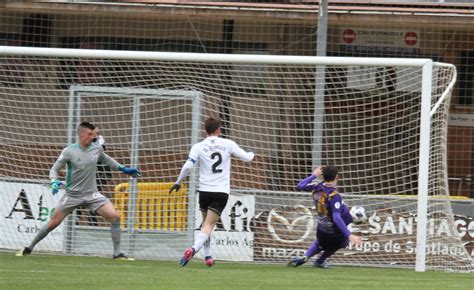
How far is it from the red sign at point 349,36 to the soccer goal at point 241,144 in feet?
12.3

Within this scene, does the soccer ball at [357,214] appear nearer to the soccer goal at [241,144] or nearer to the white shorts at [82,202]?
the soccer goal at [241,144]

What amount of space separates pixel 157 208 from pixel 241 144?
1898 mm

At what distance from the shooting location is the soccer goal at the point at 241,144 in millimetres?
17422

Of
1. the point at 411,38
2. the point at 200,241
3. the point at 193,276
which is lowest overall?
the point at 193,276

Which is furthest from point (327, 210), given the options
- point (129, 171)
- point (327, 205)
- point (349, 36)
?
point (349, 36)

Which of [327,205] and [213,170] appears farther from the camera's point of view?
[327,205]

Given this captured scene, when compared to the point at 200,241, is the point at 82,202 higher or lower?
higher

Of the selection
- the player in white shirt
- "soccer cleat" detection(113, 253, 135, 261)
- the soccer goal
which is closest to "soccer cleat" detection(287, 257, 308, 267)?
the player in white shirt

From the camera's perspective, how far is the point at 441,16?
21656 mm

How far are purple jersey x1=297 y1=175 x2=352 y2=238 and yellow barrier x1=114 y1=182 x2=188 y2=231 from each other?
295 cm

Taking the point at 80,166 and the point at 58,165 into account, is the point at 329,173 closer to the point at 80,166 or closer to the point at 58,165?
the point at 80,166

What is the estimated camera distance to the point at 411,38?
22984 millimetres

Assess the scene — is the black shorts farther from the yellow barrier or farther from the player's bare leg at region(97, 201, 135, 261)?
the yellow barrier

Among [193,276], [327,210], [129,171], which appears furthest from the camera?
[129,171]
